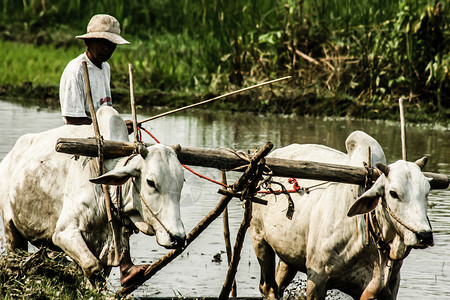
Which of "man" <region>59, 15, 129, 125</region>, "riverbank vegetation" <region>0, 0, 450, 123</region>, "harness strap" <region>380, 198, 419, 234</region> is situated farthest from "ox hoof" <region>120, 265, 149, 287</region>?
"riverbank vegetation" <region>0, 0, 450, 123</region>

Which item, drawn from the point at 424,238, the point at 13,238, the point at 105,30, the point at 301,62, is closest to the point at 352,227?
the point at 424,238

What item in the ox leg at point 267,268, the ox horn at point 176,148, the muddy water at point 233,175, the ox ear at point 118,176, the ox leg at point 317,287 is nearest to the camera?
the ox ear at point 118,176

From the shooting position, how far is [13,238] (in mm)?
5867

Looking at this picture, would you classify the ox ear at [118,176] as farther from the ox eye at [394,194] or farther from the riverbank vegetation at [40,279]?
the ox eye at [394,194]

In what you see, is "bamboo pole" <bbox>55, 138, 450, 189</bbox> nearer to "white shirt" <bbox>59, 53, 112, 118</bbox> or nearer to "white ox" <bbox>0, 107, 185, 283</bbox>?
"white ox" <bbox>0, 107, 185, 283</bbox>

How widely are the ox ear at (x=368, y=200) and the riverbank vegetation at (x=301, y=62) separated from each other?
863cm

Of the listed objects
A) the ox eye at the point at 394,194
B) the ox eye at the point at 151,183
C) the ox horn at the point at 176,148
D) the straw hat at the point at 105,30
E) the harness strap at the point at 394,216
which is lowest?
the harness strap at the point at 394,216

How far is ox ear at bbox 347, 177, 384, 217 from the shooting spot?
5051mm

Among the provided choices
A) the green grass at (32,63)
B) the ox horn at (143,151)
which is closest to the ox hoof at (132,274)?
the ox horn at (143,151)

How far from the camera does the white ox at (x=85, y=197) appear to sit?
4805 millimetres

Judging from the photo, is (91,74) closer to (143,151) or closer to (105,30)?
(105,30)

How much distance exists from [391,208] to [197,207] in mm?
4161

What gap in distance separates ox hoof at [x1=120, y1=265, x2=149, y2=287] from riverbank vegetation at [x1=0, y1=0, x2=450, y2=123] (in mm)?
9122

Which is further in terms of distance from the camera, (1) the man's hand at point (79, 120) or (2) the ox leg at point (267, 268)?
(2) the ox leg at point (267, 268)
